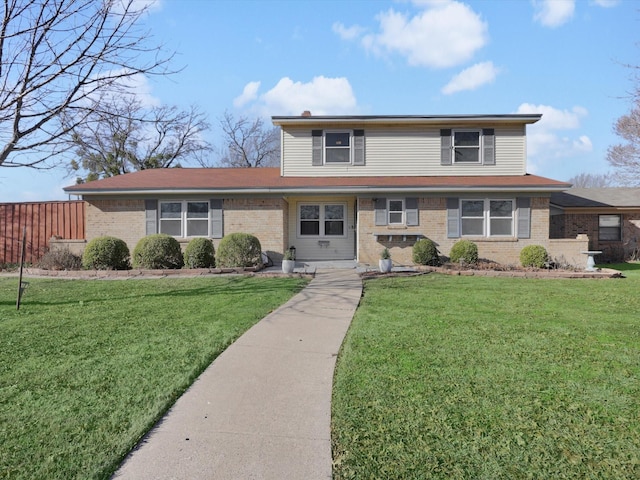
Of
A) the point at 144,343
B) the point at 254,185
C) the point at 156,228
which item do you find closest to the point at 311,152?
the point at 254,185

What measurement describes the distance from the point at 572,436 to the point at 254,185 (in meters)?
12.5

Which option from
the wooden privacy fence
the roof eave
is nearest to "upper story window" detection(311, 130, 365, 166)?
the roof eave

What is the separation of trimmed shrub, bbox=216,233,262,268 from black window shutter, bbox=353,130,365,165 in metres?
5.54

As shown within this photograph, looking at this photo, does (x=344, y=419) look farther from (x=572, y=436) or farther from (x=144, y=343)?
(x=144, y=343)

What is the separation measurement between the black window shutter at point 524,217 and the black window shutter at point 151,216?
13.2 meters

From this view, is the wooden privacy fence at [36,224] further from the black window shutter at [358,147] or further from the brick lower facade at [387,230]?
the black window shutter at [358,147]

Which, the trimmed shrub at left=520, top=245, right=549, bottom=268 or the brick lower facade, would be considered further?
the brick lower facade

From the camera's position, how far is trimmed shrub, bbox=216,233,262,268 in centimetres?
1239

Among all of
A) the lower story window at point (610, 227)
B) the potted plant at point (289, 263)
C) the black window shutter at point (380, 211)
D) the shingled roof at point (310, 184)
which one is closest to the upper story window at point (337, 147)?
the shingled roof at point (310, 184)

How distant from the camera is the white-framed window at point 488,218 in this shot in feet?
47.0

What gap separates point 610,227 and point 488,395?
64.9 feet

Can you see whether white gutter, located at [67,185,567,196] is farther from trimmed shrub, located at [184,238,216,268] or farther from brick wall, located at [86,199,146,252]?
trimmed shrub, located at [184,238,216,268]

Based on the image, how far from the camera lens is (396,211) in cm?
1426

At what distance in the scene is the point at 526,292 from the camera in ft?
28.8
